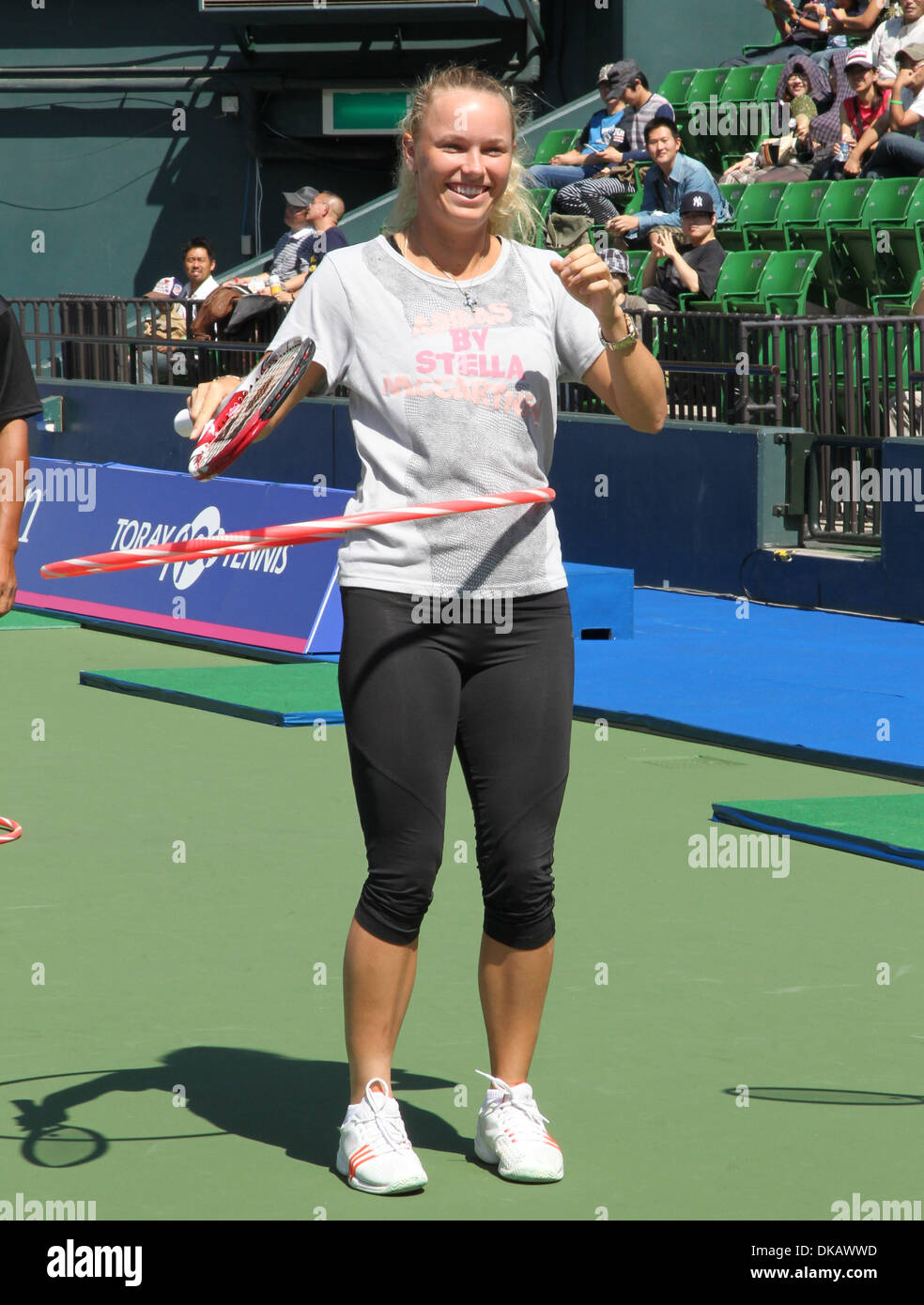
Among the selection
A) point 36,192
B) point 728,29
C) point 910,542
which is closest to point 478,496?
point 910,542

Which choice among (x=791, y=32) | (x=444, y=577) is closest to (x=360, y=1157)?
(x=444, y=577)

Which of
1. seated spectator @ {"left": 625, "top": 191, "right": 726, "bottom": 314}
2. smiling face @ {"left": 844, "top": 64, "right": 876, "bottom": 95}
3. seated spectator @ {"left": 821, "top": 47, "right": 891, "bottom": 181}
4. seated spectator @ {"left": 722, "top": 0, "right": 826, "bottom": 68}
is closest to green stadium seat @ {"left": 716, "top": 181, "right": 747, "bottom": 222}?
seated spectator @ {"left": 821, "top": 47, "right": 891, "bottom": 181}

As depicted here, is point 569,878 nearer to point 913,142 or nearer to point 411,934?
point 411,934

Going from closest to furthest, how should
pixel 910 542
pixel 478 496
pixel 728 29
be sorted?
pixel 478 496
pixel 910 542
pixel 728 29

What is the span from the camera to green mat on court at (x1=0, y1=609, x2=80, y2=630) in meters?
13.5

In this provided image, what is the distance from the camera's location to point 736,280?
16.5 metres

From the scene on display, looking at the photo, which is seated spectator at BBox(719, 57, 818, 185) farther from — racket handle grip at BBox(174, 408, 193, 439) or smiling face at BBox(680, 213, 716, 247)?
racket handle grip at BBox(174, 408, 193, 439)

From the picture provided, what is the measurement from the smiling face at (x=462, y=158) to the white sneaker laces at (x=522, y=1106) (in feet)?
5.93

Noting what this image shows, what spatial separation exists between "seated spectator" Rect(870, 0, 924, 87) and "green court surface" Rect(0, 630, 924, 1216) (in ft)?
35.7

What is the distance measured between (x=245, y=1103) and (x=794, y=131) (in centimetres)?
1658

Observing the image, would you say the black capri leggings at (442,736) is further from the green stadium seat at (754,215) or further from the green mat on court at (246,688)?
the green stadium seat at (754,215)

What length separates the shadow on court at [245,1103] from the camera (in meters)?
4.38

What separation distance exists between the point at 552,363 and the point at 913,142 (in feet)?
45.6

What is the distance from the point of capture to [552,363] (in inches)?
169
